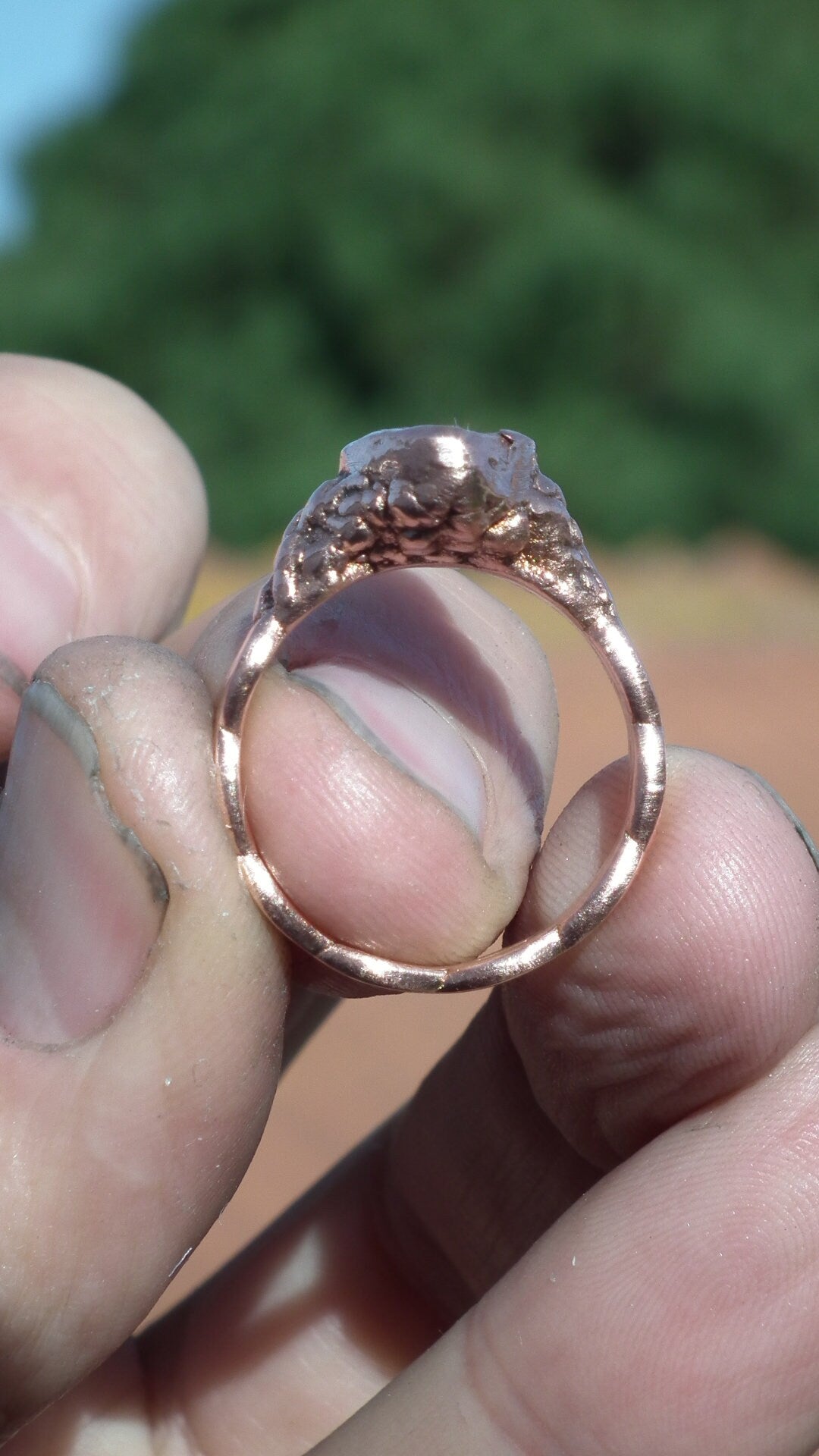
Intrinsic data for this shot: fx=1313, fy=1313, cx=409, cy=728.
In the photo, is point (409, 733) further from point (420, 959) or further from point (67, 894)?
point (67, 894)

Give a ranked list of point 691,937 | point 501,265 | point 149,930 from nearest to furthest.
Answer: point 149,930
point 691,937
point 501,265

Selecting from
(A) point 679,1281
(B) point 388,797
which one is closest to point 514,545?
(B) point 388,797

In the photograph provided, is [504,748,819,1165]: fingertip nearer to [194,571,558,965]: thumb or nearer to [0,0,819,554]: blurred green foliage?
[194,571,558,965]: thumb

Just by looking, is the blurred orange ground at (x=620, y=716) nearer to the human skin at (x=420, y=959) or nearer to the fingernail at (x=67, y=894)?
the human skin at (x=420, y=959)

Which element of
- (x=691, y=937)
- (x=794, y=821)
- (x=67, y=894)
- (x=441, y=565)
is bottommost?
(x=67, y=894)

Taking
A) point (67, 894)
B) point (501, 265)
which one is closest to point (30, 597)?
point (67, 894)
